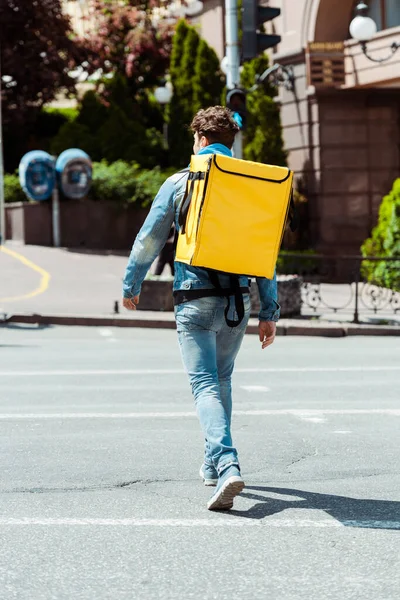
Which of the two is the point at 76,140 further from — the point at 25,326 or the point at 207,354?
the point at 207,354

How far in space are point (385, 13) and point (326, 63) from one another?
161 cm

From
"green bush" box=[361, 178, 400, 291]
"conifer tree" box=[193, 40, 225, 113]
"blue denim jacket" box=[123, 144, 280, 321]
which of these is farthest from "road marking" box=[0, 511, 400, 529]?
"conifer tree" box=[193, 40, 225, 113]

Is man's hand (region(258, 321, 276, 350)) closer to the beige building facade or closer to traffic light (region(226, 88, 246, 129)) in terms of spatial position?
traffic light (region(226, 88, 246, 129))

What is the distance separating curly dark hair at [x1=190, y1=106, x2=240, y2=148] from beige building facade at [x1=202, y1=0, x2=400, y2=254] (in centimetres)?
1941

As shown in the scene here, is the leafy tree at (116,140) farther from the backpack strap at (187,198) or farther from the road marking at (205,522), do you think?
the road marking at (205,522)

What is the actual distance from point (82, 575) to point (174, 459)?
231 centimetres

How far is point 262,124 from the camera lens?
2598cm

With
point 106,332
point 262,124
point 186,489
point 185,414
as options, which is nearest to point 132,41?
point 262,124

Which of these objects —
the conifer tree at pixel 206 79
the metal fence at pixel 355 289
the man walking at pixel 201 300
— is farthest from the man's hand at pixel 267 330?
the conifer tree at pixel 206 79

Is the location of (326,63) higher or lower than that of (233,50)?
higher

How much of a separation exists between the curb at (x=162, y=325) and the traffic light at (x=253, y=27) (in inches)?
141

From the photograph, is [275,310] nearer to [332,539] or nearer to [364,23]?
[332,539]

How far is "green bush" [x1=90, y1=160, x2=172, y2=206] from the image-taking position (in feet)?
94.2

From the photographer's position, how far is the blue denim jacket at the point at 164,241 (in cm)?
575
